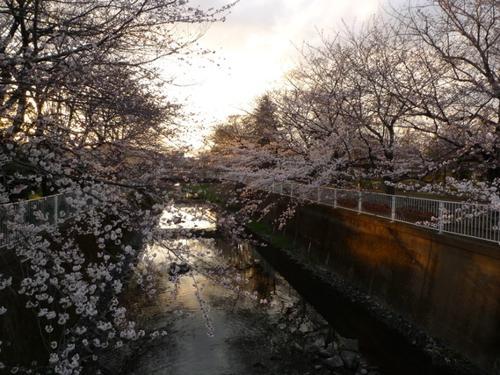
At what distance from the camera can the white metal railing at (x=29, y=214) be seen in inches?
246

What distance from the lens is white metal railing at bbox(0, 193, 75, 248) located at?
6.24 meters

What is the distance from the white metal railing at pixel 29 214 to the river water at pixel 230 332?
1.82m

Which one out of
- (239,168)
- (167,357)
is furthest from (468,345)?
(239,168)

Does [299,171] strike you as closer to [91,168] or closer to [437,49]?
[437,49]

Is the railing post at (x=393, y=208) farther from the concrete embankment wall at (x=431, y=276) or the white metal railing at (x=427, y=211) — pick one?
the concrete embankment wall at (x=431, y=276)

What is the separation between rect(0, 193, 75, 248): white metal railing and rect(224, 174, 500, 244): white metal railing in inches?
187

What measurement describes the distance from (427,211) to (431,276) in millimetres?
1598

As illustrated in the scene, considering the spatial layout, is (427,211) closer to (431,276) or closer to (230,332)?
(431,276)

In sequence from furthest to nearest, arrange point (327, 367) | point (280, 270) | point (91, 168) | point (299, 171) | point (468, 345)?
1. point (280, 270)
2. point (299, 171)
3. point (327, 367)
4. point (468, 345)
5. point (91, 168)

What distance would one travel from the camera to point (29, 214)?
28.8 feet

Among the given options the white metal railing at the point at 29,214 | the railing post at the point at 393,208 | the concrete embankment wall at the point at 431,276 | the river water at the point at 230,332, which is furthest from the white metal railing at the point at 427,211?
the white metal railing at the point at 29,214

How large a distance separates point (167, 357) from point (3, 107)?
7.00 metres

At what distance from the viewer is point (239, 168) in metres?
22.3

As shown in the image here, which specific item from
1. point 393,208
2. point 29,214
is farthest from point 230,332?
point 393,208
